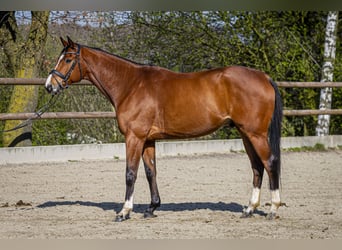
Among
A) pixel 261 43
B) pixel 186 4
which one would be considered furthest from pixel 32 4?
pixel 261 43

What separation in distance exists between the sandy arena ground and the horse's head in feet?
4.35

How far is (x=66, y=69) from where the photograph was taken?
633 centimetres

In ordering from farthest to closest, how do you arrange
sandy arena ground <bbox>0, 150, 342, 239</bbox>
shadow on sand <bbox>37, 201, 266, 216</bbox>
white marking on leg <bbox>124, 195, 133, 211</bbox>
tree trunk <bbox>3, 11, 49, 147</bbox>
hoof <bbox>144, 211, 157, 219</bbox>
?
tree trunk <bbox>3, 11, 49, 147</bbox> < shadow on sand <bbox>37, 201, 266, 216</bbox> < hoof <bbox>144, 211, 157, 219</bbox> < white marking on leg <bbox>124, 195, 133, 211</bbox> < sandy arena ground <bbox>0, 150, 342, 239</bbox>

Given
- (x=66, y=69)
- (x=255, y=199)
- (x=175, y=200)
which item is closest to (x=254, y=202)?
(x=255, y=199)

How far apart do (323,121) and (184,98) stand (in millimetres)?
7639

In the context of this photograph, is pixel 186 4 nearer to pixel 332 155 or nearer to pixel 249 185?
pixel 249 185

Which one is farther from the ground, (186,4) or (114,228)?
(186,4)

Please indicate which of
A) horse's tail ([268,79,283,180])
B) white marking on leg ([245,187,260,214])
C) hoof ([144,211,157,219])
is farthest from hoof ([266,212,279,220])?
hoof ([144,211,157,219])

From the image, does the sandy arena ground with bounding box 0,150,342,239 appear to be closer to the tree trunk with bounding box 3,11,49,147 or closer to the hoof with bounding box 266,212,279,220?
the hoof with bounding box 266,212,279,220

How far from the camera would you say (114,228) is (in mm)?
5590

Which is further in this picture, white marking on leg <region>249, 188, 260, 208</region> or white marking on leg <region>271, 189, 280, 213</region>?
white marking on leg <region>249, 188, 260, 208</region>

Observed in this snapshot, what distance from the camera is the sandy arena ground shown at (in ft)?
17.8

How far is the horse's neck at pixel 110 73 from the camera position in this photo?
6.38 meters

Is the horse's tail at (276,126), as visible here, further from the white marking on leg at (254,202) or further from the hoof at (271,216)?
the hoof at (271,216)
